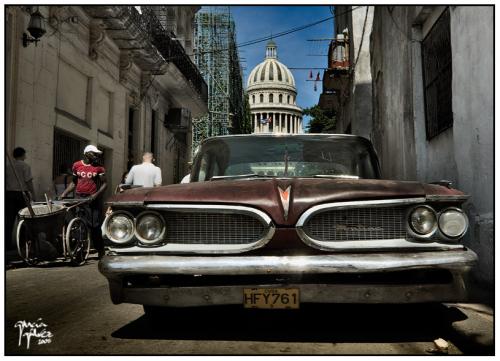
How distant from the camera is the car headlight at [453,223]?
2756 mm

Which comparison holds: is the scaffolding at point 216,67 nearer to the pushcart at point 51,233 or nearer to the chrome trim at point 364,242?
the pushcart at point 51,233

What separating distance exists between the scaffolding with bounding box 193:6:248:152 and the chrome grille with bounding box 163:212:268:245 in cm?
2846

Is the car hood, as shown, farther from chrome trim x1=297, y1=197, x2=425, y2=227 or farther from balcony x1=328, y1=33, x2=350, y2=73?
balcony x1=328, y1=33, x2=350, y2=73

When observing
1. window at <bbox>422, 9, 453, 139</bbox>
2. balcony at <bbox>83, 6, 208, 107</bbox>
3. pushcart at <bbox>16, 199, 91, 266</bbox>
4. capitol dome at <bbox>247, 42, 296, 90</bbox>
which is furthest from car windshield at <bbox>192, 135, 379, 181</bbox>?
capitol dome at <bbox>247, 42, 296, 90</bbox>

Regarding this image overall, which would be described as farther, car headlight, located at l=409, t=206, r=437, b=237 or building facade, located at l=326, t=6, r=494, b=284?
building facade, located at l=326, t=6, r=494, b=284

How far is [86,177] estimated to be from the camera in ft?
22.1

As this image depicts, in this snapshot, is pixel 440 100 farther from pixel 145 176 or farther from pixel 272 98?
pixel 272 98

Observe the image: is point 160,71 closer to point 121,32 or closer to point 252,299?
point 121,32

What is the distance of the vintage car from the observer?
2.60m

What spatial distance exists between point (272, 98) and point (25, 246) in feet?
345

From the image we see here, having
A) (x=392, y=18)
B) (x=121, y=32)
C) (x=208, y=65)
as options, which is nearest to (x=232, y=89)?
(x=208, y=65)

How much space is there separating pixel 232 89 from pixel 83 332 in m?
40.2

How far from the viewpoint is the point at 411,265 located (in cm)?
257

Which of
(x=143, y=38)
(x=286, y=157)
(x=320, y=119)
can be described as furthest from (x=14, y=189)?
(x=320, y=119)
